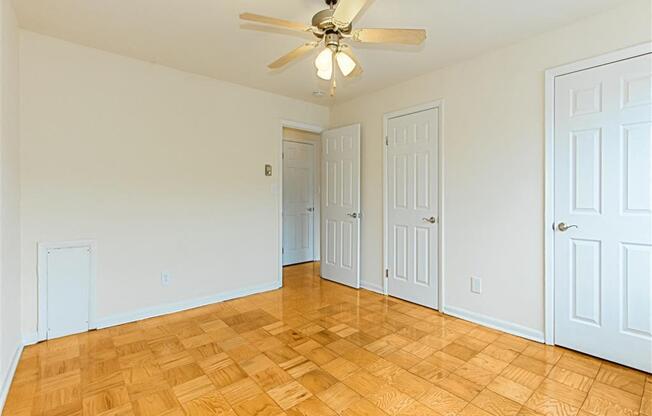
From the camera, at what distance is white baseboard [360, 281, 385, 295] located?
3792 millimetres

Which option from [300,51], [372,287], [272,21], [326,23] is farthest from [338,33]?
[372,287]

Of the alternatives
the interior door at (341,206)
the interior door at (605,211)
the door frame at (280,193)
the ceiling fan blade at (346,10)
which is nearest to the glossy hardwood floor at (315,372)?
the interior door at (605,211)

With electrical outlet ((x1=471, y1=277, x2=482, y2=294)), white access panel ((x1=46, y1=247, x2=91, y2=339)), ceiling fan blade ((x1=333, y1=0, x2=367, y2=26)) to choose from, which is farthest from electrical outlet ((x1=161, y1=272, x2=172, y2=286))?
electrical outlet ((x1=471, y1=277, x2=482, y2=294))

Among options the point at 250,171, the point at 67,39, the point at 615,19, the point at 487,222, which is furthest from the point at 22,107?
the point at 615,19

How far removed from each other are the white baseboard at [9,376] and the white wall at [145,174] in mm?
226

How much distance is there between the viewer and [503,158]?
275 cm

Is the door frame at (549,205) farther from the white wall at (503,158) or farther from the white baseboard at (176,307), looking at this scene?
the white baseboard at (176,307)

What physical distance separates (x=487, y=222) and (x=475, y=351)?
1.08m

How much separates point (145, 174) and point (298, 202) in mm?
2677

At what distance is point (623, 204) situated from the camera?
216 cm

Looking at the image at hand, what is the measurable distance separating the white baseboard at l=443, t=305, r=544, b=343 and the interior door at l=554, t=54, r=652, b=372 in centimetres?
16

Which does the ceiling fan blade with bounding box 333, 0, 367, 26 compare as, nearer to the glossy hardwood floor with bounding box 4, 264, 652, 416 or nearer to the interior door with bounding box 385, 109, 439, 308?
the interior door with bounding box 385, 109, 439, 308

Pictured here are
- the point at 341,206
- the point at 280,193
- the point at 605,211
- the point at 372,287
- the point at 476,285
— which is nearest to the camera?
the point at 605,211

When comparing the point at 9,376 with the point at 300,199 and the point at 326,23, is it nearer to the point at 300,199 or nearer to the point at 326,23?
the point at 326,23
